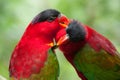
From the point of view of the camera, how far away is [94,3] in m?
3.91

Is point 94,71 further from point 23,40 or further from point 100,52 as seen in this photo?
point 23,40

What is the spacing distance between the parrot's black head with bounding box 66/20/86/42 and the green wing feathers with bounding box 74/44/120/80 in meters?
0.18

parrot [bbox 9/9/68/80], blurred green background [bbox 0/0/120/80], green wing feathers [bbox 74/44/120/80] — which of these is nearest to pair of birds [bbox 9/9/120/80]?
parrot [bbox 9/9/68/80]

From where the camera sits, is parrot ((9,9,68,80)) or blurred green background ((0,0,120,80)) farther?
blurred green background ((0,0,120,80))

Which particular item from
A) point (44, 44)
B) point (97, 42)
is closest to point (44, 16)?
point (44, 44)

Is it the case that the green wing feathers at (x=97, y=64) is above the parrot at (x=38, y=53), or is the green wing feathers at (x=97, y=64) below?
above

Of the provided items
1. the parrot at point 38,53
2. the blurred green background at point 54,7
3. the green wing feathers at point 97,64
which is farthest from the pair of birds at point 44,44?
the blurred green background at point 54,7

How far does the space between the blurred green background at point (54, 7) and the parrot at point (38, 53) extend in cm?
100

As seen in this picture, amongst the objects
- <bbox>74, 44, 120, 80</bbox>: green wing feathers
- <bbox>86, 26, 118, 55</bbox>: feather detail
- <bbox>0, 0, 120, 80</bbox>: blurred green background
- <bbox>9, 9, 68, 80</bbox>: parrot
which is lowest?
<bbox>9, 9, 68, 80</bbox>: parrot

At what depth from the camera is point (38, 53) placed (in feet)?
8.39

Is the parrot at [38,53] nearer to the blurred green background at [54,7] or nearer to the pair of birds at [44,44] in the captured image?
the pair of birds at [44,44]

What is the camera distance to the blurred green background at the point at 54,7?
3.71 metres

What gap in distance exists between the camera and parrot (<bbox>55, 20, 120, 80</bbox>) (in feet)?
9.45

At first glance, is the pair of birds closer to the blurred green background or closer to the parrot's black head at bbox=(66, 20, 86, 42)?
the parrot's black head at bbox=(66, 20, 86, 42)
